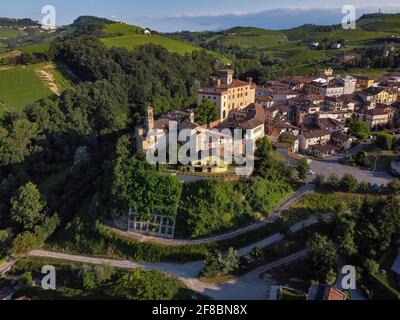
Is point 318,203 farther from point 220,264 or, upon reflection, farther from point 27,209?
point 27,209

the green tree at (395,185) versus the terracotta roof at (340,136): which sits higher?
the terracotta roof at (340,136)

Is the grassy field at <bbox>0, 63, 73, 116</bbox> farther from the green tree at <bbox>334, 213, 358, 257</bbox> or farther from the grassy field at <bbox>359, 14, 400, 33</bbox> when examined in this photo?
the grassy field at <bbox>359, 14, 400, 33</bbox>

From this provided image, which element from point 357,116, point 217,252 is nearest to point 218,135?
point 217,252

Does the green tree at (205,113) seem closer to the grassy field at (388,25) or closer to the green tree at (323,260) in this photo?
the green tree at (323,260)

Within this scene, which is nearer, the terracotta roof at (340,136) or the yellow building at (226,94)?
the terracotta roof at (340,136)

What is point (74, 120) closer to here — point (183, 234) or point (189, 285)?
point (183, 234)

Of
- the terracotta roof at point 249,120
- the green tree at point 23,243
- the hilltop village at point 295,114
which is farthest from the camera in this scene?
the hilltop village at point 295,114

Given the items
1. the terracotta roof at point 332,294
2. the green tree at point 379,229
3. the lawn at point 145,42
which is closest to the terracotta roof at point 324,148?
the green tree at point 379,229
